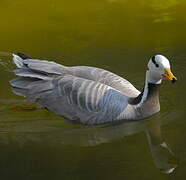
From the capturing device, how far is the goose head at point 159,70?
8.61m

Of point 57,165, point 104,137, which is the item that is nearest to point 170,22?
point 104,137

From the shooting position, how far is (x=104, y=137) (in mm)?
8648

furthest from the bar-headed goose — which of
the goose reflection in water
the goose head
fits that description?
the goose reflection in water

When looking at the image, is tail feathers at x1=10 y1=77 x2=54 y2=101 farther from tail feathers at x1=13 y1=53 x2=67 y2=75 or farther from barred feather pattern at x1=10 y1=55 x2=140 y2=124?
tail feathers at x1=13 y1=53 x2=67 y2=75

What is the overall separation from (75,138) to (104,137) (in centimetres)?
43

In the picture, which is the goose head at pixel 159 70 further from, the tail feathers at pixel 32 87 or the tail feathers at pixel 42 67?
the tail feathers at pixel 32 87

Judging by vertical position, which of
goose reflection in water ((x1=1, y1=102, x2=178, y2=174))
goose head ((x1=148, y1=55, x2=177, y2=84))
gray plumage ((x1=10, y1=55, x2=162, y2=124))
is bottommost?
goose reflection in water ((x1=1, y1=102, x2=178, y2=174))

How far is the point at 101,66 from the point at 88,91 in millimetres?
2056

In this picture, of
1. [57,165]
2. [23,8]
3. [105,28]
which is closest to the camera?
[57,165]

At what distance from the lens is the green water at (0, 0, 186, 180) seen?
25.4 feet

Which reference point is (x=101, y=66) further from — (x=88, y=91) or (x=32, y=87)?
(x=88, y=91)

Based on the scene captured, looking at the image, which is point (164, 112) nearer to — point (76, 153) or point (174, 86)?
point (174, 86)

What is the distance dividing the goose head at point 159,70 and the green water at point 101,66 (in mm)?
683

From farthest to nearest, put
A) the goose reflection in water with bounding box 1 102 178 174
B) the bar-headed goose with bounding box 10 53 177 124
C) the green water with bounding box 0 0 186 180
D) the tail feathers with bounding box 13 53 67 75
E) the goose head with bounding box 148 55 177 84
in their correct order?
the tail feathers with bounding box 13 53 67 75
the bar-headed goose with bounding box 10 53 177 124
the goose head with bounding box 148 55 177 84
the goose reflection in water with bounding box 1 102 178 174
the green water with bounding box 0 0 186 180
